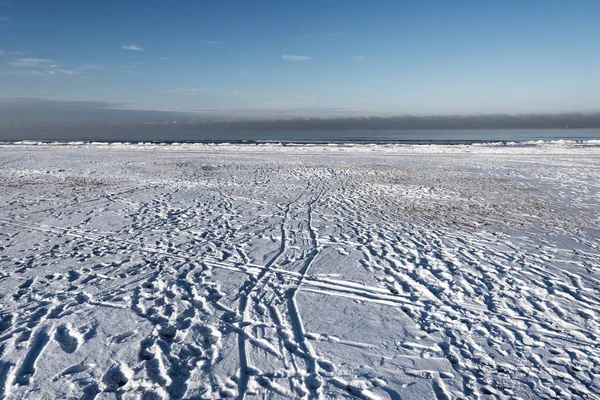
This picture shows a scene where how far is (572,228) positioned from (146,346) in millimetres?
12590

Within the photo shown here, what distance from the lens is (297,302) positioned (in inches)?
255

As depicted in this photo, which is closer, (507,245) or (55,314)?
(55,314)

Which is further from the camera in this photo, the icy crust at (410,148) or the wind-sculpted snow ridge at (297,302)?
the icy crust at (410,148)

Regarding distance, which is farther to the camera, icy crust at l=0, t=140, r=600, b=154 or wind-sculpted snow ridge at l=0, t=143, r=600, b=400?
icy crust at l=0, t=140, r=600, b=154

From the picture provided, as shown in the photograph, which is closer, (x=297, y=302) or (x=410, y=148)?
(x=297, y=302)

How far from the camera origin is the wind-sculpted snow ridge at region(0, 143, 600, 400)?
177 inches

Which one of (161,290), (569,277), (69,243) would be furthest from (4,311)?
(569,277)

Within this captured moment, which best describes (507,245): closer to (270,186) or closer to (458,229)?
(458,229)

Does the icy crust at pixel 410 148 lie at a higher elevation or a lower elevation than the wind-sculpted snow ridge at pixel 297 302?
higher

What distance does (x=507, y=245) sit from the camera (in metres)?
9.65

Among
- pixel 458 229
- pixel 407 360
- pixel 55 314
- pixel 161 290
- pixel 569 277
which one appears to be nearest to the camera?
pixel 407 360

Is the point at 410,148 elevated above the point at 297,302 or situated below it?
above

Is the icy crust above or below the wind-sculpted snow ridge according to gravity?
above

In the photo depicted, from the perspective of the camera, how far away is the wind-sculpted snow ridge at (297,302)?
4.50m
